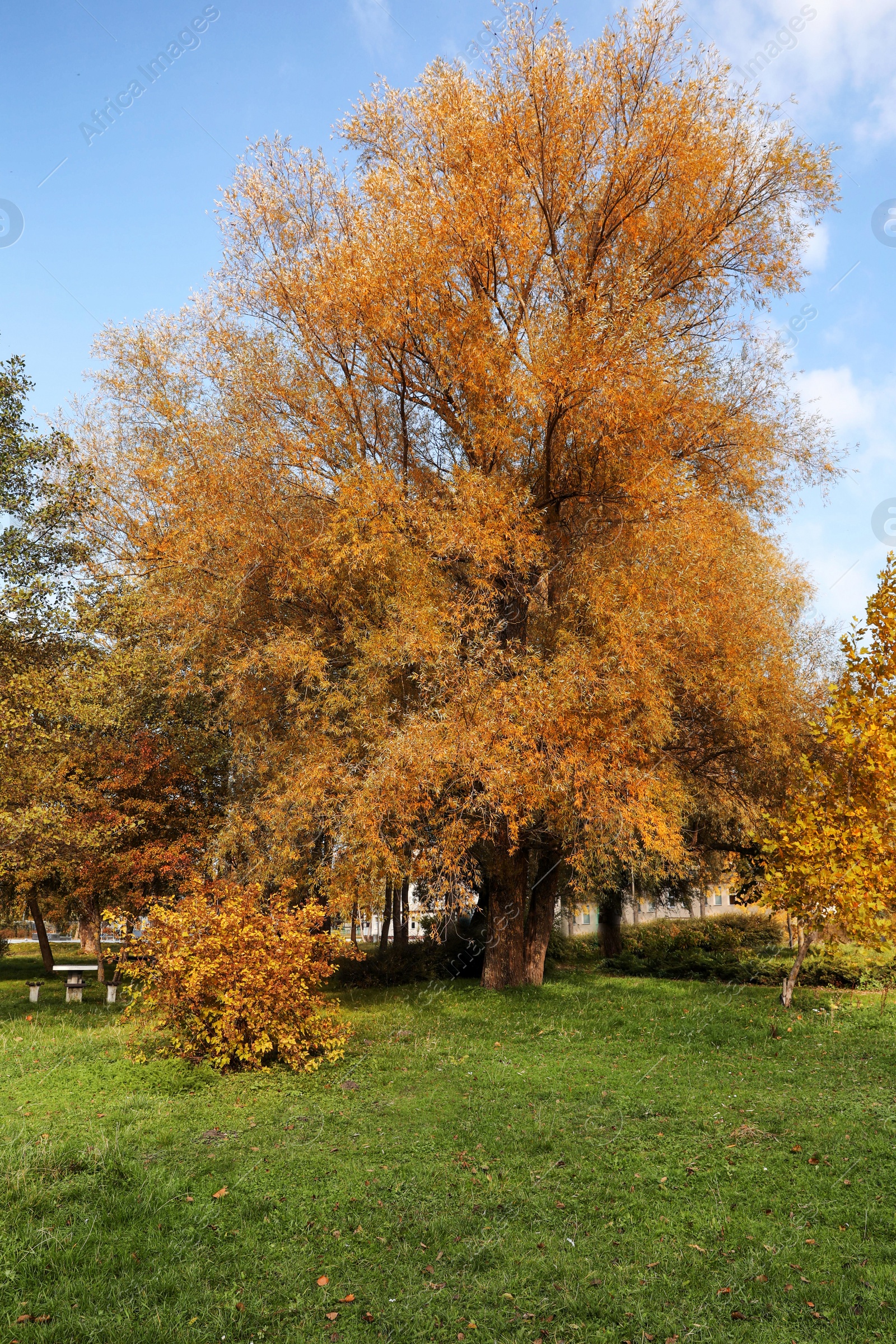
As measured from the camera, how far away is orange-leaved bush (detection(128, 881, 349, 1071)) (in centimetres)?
956

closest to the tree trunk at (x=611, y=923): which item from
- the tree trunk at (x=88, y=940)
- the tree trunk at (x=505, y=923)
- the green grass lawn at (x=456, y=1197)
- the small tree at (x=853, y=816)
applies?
the tree trunk at (x=505, y=923)

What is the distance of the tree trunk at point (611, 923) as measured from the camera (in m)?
21.9

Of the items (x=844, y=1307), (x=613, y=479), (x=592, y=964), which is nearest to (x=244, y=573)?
(x=613, y=479)

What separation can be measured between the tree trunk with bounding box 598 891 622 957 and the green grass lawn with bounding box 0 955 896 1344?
11.3 meters

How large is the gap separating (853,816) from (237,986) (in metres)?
8.11

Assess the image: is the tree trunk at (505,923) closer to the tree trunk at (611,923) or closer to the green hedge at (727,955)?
the green hedge at (727,955)

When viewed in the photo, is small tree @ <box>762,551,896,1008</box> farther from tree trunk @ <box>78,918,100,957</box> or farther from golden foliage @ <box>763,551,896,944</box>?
tree trunk @ <box>78,918,100,957</box>

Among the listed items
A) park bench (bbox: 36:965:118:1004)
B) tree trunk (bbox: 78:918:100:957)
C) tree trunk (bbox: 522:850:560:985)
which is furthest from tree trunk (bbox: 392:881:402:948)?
tree trunk (bbox: 78:918:100:957)

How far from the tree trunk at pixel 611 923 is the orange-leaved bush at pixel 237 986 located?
12833 mm

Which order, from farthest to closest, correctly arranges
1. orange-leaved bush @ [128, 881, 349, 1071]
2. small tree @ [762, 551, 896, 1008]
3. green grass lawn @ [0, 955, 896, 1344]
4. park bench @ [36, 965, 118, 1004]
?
park bench @ [36, 965, 118, 1004]
small tree @ [762, 551, 896, 1008]
orange-leaved bush @ [128, 881, 349, 1071]
green grass lawn @ [0, 955, 896, 1344]

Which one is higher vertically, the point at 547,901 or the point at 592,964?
the point at 547,901

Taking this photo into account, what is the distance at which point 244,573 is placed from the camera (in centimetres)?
1345

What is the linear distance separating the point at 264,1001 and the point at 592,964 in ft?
43.1

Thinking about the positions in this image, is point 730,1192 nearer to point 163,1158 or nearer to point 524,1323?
point 524,1323
